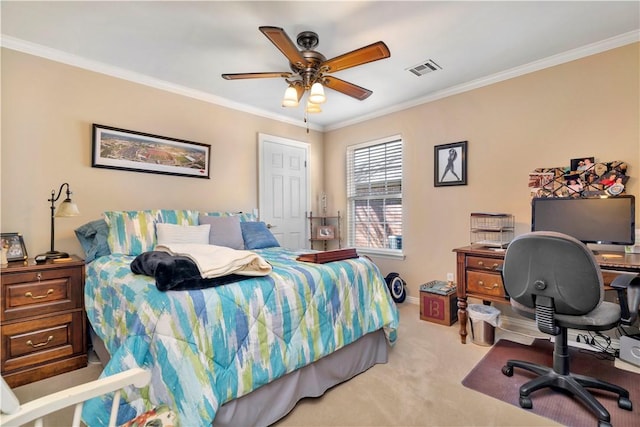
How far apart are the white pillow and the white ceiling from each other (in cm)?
152

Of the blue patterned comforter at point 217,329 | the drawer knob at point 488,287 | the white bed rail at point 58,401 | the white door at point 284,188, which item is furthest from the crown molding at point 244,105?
the white bed rail at point 58,401

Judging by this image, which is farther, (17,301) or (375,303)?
(375,303)

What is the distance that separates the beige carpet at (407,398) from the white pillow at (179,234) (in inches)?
42.0

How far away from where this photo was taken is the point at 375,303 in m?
2.30

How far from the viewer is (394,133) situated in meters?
4.02

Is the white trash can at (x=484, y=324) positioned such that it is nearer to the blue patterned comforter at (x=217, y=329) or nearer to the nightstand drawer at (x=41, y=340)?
the blue patterned comforter at (x=217, y=329)

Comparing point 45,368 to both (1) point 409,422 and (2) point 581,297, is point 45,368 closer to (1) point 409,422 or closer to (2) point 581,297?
(1) point 409,422

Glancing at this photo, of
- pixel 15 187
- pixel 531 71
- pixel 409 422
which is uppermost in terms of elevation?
pixel 531 71

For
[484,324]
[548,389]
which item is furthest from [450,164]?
[548,389]

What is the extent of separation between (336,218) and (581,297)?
10.9ft

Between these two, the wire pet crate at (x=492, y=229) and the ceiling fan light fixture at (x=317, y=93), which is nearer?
the ceiling fan light fixture at (x=317, y=93)

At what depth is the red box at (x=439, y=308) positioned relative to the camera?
3.11m

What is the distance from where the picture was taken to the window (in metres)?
4.08

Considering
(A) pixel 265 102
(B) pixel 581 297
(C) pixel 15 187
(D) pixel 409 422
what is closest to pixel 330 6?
(A) pixel 265 102
